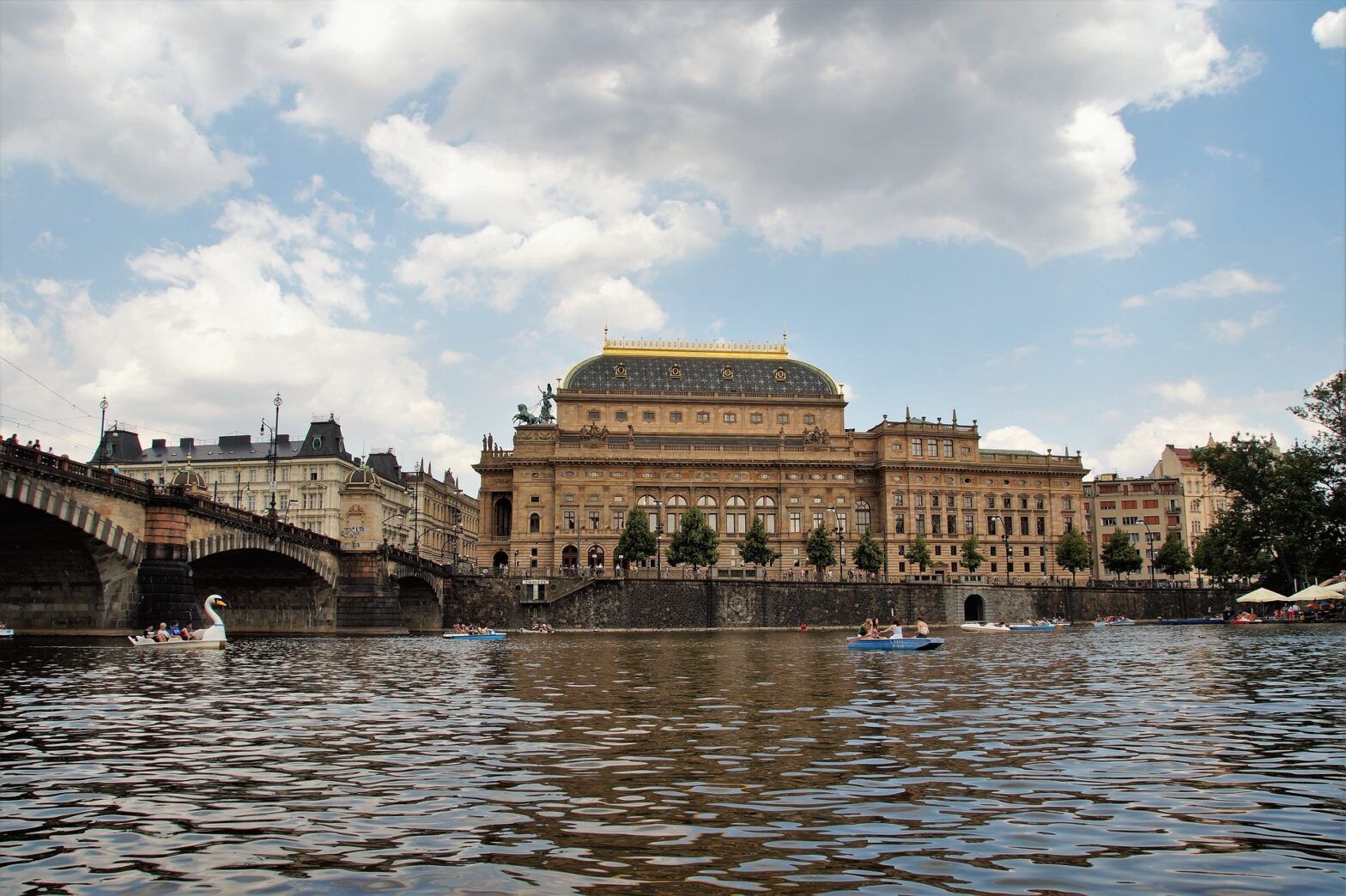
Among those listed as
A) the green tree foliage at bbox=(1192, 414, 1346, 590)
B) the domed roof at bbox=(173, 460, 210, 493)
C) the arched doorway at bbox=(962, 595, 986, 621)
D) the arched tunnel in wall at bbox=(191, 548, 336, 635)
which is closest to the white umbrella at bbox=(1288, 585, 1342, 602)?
the green tree foliage at bbox=(1192, 414, 1346, 590)

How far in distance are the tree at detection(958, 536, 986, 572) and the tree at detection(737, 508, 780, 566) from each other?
25.5 m

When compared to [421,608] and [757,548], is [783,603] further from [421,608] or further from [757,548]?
[421,608]

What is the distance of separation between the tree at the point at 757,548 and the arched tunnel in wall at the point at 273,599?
5167 centimetres

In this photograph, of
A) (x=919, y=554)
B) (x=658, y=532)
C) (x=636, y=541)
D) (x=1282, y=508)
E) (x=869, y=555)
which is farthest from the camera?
(x=919, y=554)

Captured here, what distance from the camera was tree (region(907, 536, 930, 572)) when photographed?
13225cm

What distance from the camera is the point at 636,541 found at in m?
120

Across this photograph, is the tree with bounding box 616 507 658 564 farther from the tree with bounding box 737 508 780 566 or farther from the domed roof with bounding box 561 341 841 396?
the domed roof with bounding box 561 341 841 396

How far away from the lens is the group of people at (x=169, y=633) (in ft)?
167

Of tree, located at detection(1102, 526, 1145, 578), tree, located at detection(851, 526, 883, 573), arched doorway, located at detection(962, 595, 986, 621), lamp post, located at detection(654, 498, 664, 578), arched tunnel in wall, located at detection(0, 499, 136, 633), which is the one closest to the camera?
arched tunnel in wall, located at detection(0, 499, 136, 633)

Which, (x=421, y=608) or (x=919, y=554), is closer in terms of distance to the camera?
(x=421, y=608)

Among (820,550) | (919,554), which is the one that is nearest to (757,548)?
(820,550)

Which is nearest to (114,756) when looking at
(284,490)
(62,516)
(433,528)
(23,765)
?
(23,765)

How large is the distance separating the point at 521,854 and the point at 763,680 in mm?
24749

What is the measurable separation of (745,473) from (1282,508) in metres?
59.0
